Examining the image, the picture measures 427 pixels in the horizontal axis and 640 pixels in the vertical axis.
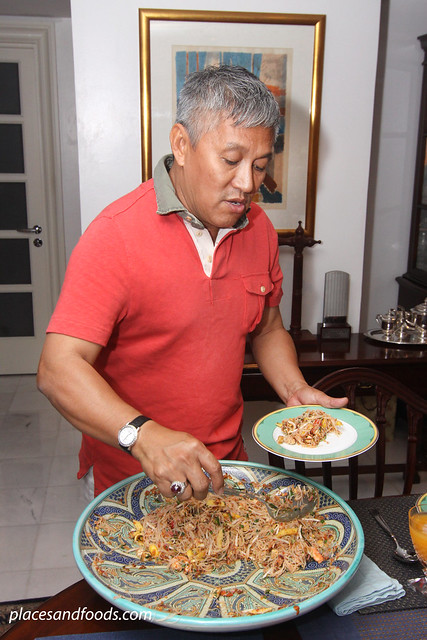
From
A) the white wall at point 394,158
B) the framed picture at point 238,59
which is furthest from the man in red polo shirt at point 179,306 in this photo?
the white wall at point 394,158

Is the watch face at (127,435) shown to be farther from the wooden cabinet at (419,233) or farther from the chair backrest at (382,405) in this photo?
the wooden cabinet at (419,233)

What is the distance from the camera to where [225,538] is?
3.38ft

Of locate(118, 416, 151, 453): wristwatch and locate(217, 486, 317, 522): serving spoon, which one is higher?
locate(118, 416, 151, 453): wristwatch

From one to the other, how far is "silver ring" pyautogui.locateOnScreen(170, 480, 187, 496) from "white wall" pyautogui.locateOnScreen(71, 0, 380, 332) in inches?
75.7

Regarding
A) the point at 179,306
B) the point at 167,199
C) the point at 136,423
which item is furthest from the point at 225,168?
the point at 136,423

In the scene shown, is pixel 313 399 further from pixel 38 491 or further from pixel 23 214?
pixel 23 214

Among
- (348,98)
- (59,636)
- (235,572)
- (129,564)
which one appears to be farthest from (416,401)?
(348,98)

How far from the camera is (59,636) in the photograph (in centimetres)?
90

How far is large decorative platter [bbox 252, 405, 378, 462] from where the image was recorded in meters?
1.11

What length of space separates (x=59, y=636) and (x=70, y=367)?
0.43 m

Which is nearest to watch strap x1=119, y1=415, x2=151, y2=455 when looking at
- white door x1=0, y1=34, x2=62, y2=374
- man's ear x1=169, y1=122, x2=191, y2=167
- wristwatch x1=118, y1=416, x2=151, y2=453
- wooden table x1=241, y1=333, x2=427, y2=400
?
wristwatch x1=118, y1=416, x2=151, y2=453

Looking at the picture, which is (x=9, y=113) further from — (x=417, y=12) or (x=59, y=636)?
(x=59, y=636)

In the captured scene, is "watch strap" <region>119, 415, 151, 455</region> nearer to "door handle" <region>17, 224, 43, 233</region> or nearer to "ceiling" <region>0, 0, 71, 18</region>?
"ceiling" <region>0, 0, 71, 18</region>

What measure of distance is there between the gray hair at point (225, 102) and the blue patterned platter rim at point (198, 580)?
27.9 inches
